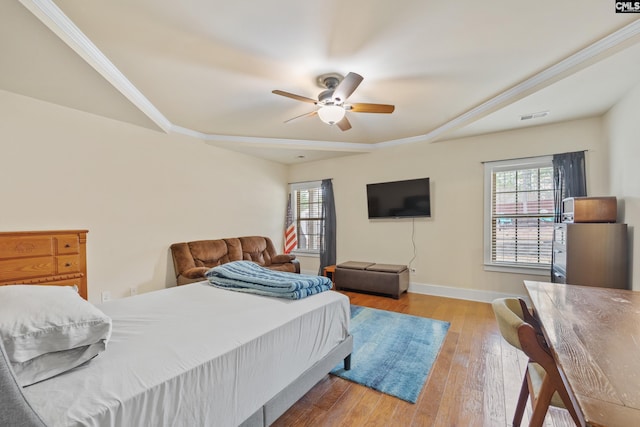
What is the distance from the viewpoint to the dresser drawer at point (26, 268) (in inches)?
92.4

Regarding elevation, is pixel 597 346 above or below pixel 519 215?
below

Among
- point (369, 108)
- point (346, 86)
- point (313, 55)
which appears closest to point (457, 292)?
point (369, 108)

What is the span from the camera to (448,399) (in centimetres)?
191

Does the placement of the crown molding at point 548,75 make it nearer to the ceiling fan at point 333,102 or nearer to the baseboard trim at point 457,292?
the ceiling fan at point 333,102

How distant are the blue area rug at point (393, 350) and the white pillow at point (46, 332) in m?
1.76

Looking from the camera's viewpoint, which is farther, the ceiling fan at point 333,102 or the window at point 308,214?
the window at point 308,214

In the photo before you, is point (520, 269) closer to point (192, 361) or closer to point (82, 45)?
point (192, 361)

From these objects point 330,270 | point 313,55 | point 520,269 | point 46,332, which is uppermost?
point 313,55

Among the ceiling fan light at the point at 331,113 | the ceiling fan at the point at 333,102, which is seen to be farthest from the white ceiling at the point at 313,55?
the ceiling fan light at the point at 331,113

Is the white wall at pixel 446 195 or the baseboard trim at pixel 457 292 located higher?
the white wall at pixel 446 195

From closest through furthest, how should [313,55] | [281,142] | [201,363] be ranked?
[201,363] < [313,55] < [281,142]

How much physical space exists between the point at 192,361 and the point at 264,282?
3.32 feet

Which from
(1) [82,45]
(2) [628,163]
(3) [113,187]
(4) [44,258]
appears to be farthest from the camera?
(3) [113,187]

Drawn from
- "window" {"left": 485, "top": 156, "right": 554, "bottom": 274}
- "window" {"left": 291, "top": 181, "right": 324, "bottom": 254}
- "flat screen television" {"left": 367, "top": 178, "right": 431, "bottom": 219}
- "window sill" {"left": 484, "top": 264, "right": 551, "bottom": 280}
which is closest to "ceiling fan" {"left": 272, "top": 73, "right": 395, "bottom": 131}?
"flat screen television" {"left": 367, "top": 178, "right": 431, "bottom": 219}
